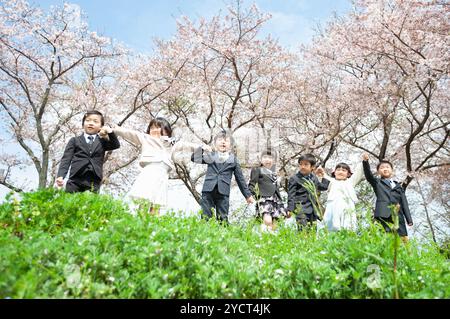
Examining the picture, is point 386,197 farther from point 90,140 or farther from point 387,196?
point 90,140

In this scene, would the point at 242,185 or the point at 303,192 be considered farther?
the point at 303,192

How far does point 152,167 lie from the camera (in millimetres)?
6238

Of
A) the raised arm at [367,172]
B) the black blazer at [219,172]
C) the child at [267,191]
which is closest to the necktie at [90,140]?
the black blazer at [219,172]

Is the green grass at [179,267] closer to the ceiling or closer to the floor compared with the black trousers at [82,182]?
closer to the floor

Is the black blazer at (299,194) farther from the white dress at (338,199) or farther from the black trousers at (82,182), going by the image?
the black trousers at (82,182)

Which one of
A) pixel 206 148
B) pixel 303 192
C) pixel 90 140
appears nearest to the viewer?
pixel 90 140

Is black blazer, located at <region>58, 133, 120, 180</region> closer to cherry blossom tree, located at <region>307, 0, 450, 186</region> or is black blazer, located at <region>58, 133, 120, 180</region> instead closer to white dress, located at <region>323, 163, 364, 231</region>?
white dress, located at <region>323, 163, 364, 231</region>

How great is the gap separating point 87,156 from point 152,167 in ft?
3.45

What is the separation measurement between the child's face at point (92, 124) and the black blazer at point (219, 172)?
5.88ft

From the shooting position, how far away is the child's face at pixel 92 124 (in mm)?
6043

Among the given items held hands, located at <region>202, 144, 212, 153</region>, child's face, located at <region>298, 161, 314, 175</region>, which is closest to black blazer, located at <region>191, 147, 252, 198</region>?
held hands, located at <region>202, 144, 212, 153</region>

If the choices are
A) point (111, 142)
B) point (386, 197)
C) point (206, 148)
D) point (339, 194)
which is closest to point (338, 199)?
point (339, 194)
